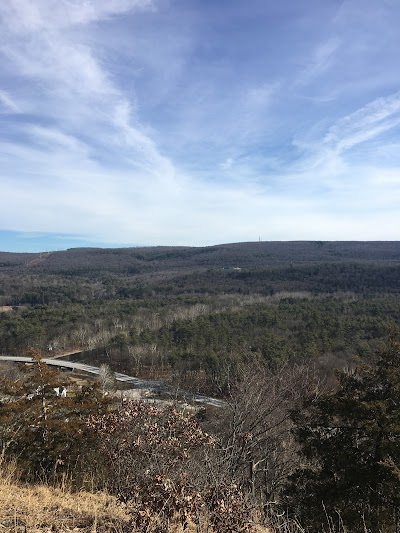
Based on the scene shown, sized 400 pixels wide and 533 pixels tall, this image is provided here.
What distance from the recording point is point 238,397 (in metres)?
14.3

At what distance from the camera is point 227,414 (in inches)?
616

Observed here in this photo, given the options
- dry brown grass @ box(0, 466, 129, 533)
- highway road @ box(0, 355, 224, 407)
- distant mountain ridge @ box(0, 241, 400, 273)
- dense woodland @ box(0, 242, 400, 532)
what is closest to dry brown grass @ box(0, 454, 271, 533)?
dry brown grass @ box(0, 466, 129, 533)

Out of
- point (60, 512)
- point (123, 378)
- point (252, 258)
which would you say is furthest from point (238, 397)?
point (252, 258)

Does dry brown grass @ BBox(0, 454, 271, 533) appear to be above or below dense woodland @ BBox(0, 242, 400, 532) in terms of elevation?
above

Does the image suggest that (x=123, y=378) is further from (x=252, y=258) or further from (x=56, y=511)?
(x=252, y=258)

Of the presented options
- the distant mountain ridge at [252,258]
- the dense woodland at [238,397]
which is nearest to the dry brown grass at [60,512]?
the dense woodland at [238,397]

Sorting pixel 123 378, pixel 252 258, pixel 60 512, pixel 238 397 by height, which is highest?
pixel 60 512

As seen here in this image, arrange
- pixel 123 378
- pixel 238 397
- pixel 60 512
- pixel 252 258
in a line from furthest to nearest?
pixel 252 258, pixel 123 378, pixel 238 397, pixel 60 512

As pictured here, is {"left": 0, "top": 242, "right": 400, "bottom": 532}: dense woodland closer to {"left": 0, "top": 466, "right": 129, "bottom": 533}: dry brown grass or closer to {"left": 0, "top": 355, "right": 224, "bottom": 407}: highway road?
{"left": 0, "top": 466, "right": 129, "bottom": 533}: dry brown grass

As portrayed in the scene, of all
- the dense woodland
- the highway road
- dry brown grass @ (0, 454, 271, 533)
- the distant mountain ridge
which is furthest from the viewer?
the distant mountain ridge

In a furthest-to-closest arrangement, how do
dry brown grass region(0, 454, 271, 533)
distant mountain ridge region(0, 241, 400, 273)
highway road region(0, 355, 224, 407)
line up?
1. distant mountain ridge region(0, 241, 400, 273)
2. highway road region(0, 355, 224, 407)
3. dry brown grass region(0, 454, 271, 533)

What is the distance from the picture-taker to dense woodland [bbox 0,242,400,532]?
6634 millimetres

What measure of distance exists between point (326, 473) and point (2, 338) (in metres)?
66.8

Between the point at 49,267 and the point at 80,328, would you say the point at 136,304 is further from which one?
A: the point at 49,267
